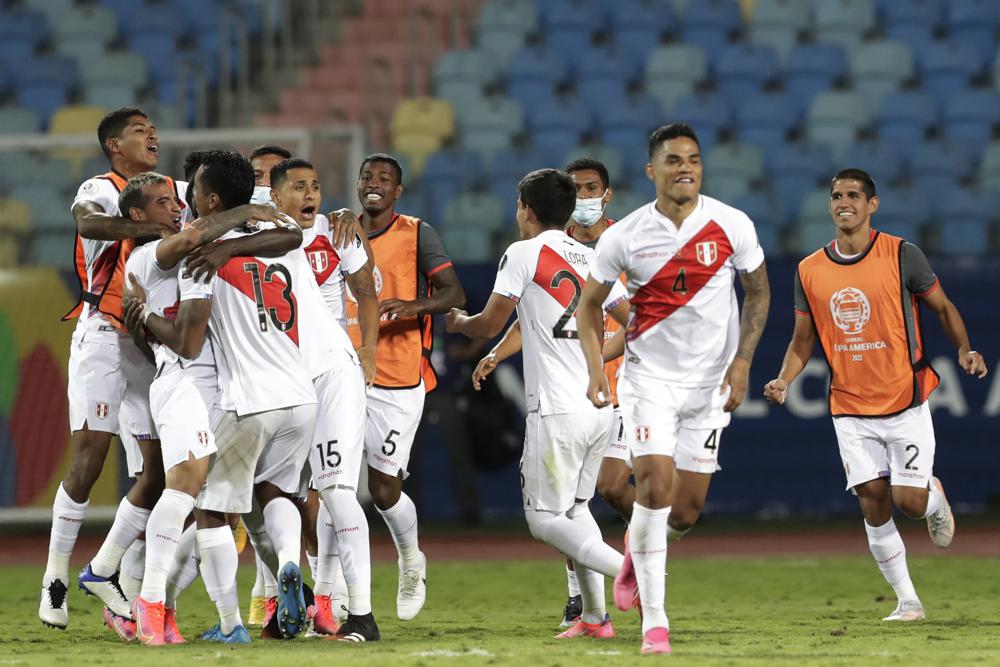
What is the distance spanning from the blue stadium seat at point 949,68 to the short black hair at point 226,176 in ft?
38.0

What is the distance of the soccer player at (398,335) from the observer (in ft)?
26.7

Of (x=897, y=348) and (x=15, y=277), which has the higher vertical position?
(x=15, y=277)

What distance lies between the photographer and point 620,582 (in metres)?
6.98

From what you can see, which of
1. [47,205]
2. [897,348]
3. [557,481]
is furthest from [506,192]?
[557,481]

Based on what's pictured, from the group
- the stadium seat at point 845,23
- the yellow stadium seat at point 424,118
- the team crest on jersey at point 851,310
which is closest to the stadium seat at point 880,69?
the stadium seat at point 845,23

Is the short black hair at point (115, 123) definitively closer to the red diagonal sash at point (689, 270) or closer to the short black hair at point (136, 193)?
the short black hair at point (136, 193)

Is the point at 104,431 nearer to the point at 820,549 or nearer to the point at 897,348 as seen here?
the point at 897,348

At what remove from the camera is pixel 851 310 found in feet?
27.3

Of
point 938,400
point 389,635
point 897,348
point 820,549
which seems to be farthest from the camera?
point 938,400

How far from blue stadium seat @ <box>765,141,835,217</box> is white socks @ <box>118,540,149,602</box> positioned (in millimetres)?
9386

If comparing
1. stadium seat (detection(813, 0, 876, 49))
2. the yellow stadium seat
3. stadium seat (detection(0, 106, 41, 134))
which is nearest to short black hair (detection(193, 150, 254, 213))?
the yellow stadium seat

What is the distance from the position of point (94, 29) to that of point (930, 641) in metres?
13.7

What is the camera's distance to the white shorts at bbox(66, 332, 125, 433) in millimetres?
7801

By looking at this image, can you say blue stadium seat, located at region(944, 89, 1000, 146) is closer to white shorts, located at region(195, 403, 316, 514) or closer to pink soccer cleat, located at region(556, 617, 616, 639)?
pink soccer cleat, located at region(556, 617, 616, 639)
